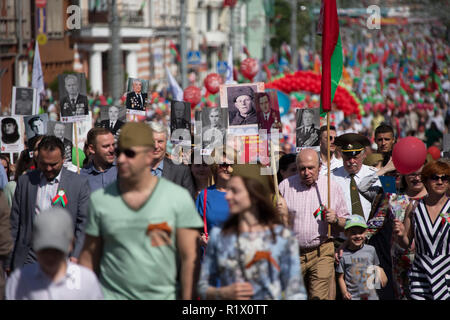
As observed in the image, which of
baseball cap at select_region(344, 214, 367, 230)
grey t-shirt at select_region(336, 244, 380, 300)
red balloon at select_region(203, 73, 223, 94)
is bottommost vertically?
grey t-shirt at select_region(336, 244, 380, 300)

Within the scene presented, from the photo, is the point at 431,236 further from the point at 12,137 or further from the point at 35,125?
the point at 12,137

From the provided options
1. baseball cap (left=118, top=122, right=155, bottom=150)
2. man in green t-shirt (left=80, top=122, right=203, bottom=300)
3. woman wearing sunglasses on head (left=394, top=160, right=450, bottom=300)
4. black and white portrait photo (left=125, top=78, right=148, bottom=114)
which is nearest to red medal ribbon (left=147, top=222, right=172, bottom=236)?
man in green t-shirt (left=80, top=122, right=203, bottom=300)

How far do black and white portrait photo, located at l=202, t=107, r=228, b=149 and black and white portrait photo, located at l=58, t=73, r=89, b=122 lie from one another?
1492 mm

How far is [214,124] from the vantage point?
9.38m

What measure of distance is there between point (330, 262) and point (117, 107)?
3.62 metres

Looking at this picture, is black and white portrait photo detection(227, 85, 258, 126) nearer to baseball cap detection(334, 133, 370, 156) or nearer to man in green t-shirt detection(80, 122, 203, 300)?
baseball cap detection(334, 133, 370, 156)

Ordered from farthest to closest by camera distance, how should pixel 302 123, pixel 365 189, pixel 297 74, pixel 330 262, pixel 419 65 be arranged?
pixel 419 65
pixel 297 74
pixel 302 123
pixel 365 189
pixel 330 262

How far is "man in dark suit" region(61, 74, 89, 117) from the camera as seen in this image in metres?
10.1

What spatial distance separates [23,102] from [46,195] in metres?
4.81

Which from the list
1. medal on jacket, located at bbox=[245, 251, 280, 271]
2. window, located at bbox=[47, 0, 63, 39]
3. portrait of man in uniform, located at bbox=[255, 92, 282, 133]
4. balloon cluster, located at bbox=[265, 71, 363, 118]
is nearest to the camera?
medal on jacket, located at bbox=[245, 251, 280, 271]

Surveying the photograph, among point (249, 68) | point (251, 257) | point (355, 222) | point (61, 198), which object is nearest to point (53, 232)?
point (251, 257)
